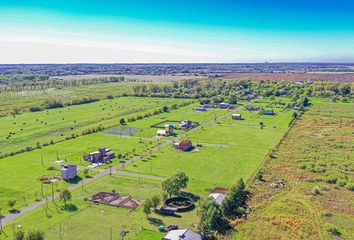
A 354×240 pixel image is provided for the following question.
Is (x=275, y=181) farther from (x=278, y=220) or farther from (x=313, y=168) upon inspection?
(x=278, y=220)

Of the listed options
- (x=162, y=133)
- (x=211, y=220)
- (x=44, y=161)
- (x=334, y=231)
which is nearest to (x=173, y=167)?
(x=44, y=161)

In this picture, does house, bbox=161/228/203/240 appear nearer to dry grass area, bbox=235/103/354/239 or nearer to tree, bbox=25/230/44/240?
dry grass area, bbox=235/103/354/239

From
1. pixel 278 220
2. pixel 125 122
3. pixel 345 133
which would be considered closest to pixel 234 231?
pixel 278 220

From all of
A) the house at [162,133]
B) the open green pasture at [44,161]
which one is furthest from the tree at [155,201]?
the house at [162,133]

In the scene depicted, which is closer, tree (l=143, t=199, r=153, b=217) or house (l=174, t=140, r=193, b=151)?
tree (l=143, t=199, r=153, b=217)

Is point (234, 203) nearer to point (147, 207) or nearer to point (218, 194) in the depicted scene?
point (218, 194)

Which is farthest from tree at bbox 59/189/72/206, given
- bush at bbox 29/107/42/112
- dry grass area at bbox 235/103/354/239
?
bush at bbox 29/107/42/112
